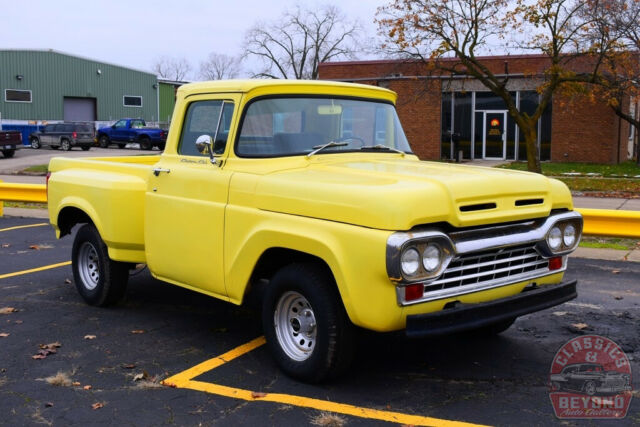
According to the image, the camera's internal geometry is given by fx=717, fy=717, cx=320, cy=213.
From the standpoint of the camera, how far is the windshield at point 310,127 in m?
5.50

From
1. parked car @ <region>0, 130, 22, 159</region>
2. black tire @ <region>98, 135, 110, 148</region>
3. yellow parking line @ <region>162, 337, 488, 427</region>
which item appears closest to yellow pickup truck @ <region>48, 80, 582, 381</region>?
yellow parking line @ <region>162, 337, 488, 427</region>

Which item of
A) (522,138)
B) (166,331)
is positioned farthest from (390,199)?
(522,138)

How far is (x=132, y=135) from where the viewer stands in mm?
41219

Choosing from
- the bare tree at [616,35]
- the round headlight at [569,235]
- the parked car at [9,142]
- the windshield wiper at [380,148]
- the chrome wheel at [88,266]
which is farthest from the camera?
the parked car at [9,142]

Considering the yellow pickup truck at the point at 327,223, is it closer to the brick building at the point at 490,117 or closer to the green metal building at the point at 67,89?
the brick building at the point at 490,117

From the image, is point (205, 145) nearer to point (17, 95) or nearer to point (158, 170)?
point (158, 170)

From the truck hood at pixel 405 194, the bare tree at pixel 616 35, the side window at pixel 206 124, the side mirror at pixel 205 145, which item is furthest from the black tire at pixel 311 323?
the bare tree at pixel 616 35

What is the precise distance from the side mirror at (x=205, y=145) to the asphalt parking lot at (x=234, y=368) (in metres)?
1.55

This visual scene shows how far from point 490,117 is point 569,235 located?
1173 inches

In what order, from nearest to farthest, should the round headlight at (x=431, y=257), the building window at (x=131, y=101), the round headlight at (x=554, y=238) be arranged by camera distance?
the round headlight at (x=431, y=257)
the round headlight at (x=554, y=238)
the building window at (x=131, y=101)

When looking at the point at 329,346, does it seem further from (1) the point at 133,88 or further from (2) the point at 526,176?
(1) the point at 133,88

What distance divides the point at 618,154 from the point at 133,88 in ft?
114

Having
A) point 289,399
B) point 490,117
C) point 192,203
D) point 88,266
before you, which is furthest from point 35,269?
point 490,117

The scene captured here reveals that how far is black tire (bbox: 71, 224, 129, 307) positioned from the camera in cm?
672
